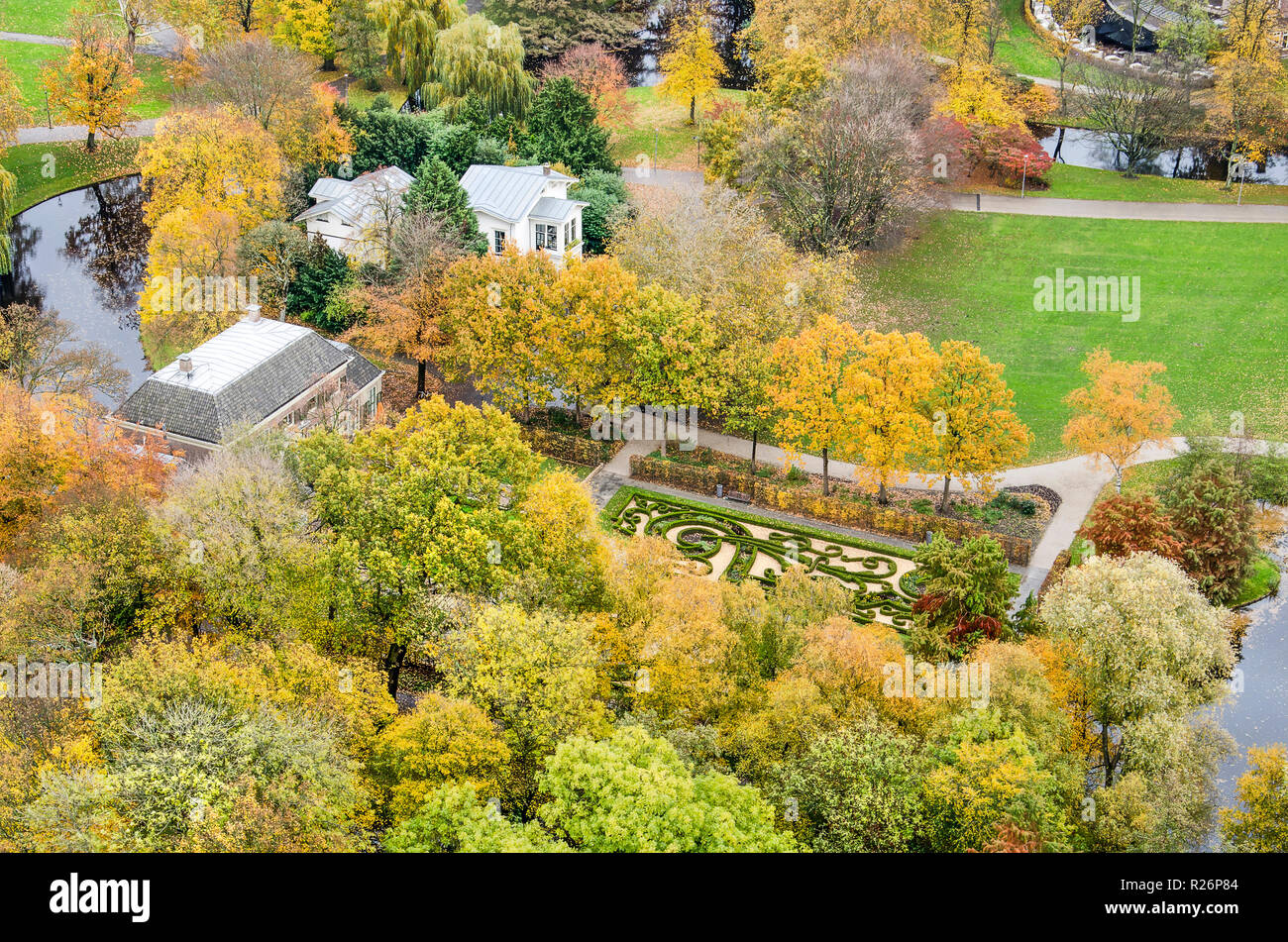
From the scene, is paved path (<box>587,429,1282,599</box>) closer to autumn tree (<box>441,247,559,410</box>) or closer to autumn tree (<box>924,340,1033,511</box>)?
autumn tree (<box>924,340,1033,511</box>)

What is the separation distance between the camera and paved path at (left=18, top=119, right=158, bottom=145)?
325 ft

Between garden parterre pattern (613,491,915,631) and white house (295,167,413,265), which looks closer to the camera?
garden parterre pattern (613,491,915,631)

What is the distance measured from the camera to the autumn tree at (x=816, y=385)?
64312mm

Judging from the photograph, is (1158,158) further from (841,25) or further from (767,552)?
(767,552)

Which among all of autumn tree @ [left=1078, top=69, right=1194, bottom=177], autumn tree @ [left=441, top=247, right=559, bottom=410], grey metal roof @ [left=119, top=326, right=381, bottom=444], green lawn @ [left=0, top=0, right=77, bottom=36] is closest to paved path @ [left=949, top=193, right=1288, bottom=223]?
autumn tree @ [left=1078, top=69, right=1194, bottom=177]

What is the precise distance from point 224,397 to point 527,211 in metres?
26.9

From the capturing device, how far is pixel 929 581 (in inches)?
2114

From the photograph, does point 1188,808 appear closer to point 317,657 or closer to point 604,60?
point 317,657

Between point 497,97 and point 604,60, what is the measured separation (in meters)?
13.4

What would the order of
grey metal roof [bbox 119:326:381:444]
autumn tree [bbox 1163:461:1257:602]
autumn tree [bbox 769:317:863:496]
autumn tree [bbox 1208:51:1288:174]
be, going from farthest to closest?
1. autumn tree [bbox 1208:51:1288:174]
2. autumn tree [bbox 769:317:863:496]
3. grey metal roof [bbox 119:326:381:444]
4. autumn tree [bbox 1163:461:1257:602]

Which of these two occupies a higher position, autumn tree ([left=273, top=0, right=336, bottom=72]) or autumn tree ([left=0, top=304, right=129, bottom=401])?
autumn tree ([left=273, top=0, right=336, bottom=72])

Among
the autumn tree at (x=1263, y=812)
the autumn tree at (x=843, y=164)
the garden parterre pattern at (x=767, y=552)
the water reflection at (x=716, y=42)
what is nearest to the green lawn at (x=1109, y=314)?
the autumn tree at (x=843, y=164)

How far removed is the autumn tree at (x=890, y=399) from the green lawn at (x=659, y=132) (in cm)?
3909

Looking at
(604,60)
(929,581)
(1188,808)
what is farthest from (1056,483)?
(604,60)
